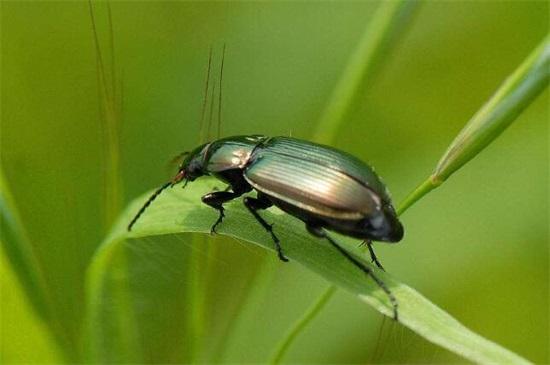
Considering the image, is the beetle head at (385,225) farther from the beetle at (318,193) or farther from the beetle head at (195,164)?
the beetle head at (195,164)

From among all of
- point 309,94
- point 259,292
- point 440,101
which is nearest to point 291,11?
point 309,94

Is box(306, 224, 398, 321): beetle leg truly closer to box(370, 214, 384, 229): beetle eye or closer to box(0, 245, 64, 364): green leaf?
box(370, 214, 384, 229): beetle eye

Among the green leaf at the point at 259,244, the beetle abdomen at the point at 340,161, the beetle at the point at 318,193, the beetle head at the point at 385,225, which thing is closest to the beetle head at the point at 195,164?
the beetle at the point at 318,193

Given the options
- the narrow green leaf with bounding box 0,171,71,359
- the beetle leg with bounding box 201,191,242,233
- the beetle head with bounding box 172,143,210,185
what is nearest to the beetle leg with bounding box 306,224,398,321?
the beetle leg with bounding box 201,191,242,233

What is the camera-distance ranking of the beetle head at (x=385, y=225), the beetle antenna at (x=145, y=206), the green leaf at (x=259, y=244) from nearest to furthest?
the green leaf at (x=259, y=244)
the beetle antenna at (x=145, y=206)
the beetle head at (x=385, y=225)

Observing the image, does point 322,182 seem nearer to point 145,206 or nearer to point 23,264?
point 145,206

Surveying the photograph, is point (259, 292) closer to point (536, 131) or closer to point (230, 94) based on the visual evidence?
point (230, 94)
